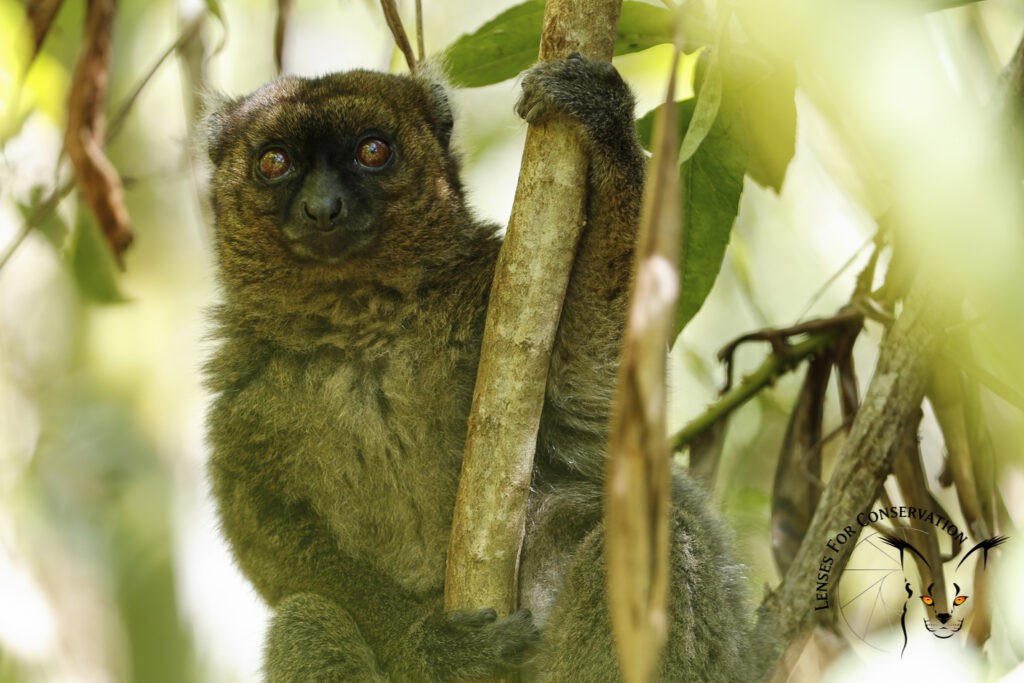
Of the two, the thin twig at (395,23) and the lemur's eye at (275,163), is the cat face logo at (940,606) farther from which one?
the lemur's eye at (275,163)

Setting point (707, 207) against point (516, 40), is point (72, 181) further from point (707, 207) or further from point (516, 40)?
point (707, 207)

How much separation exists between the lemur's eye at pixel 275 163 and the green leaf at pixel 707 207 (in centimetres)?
187

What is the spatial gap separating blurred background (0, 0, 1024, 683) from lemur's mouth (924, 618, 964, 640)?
193mm

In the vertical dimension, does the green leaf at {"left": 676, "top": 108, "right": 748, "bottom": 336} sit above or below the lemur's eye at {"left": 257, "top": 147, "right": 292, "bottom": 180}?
below

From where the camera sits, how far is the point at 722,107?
403 centimetres

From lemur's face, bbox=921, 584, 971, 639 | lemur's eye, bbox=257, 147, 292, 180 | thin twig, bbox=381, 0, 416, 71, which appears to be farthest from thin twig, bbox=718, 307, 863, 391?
lemur's eye, bbox=257, 147, 292, 180

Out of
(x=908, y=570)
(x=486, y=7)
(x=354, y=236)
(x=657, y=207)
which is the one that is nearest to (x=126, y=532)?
(x=354, y=236)

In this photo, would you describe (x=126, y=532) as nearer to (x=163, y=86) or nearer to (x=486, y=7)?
(x=163, y=86)

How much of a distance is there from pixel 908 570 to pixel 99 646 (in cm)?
594

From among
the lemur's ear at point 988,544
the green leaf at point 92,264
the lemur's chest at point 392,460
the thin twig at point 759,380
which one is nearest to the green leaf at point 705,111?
the lemur's chest at point 392,460

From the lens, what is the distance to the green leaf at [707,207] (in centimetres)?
409

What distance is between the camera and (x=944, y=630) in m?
3.91

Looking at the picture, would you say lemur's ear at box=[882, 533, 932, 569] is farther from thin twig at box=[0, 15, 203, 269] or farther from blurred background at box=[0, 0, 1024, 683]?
thin twig at box=[0, 15, 203, 269]

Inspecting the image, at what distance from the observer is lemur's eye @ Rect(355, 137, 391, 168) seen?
4.71 m
